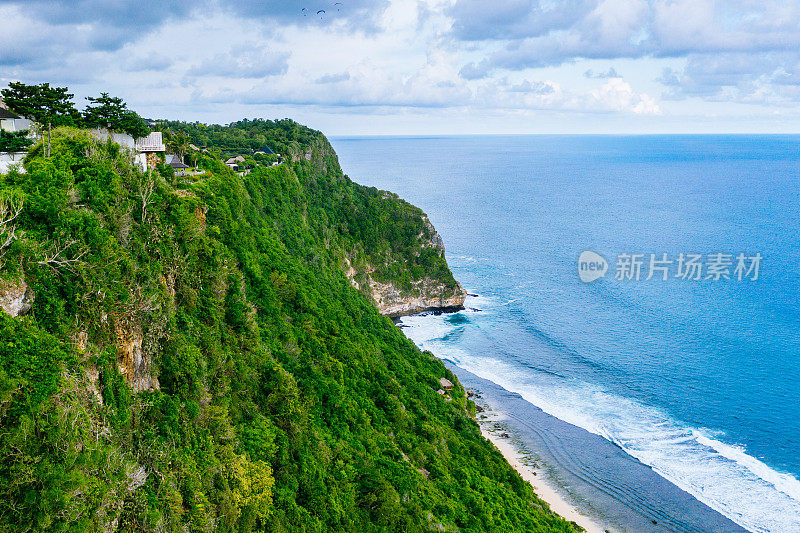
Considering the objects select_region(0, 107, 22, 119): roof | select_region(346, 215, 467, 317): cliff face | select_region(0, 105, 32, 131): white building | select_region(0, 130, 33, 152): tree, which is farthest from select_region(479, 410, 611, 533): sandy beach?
select_region(0, 107, 22, 119): roof

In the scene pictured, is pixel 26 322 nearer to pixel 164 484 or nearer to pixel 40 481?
pixel 40 481

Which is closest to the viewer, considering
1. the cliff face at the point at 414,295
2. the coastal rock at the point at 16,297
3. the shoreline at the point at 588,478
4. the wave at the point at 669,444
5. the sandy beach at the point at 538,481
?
the coastal rock at the point at 16,297

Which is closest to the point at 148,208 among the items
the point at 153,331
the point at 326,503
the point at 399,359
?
the point at 153,331

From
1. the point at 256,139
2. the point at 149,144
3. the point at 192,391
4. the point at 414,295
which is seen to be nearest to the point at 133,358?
the point at 192,391

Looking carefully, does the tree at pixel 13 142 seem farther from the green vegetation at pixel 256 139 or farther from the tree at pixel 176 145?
the green vegetation at pixel 256 139

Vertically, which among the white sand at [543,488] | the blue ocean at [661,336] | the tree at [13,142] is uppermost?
the tree at [13,142]

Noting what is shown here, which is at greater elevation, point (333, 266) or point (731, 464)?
point (333, 266)
